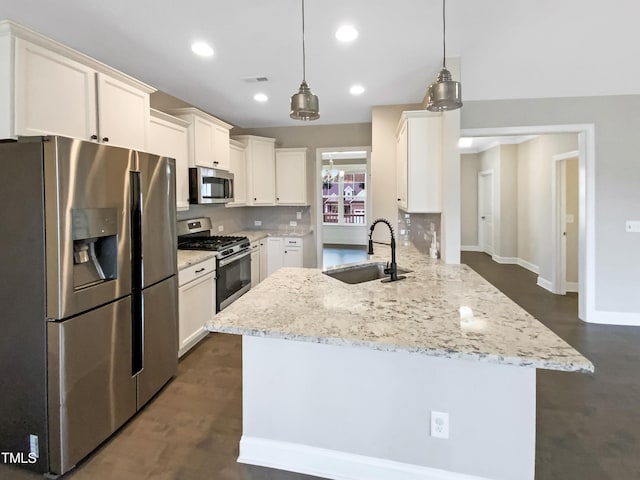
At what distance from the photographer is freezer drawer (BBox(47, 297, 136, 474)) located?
1.79 m

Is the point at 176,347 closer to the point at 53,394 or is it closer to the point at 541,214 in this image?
the point at 53,394

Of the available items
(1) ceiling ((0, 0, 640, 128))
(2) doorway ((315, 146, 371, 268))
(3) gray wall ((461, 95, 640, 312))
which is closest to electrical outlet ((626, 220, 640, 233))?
(3) gray wall ((461, 95, 640, 312))

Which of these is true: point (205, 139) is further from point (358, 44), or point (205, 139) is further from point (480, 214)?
point (480, 214)

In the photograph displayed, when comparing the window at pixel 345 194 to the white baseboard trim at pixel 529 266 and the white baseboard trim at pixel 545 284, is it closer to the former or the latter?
the white baseboard trim at pixel 529 266

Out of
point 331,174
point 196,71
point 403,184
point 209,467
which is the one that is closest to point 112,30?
point 196,71

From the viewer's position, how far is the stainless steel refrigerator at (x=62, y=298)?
1.75 meters

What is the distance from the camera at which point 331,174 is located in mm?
10922

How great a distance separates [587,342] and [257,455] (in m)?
3.43

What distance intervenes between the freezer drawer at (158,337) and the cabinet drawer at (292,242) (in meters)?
2.66

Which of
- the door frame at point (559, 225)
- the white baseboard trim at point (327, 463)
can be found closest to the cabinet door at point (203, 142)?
the white baseboard trim at point (327, 463)

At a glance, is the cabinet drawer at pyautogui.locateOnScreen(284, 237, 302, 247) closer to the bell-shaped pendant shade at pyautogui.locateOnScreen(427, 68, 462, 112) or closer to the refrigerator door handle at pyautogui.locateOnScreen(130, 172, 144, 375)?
the refrigerator door handle at pyautogui.locateOnScreen(130, 172, 144, 375)

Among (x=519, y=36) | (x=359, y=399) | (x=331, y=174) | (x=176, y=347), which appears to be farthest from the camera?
(x=331, y=174)

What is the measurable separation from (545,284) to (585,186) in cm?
227

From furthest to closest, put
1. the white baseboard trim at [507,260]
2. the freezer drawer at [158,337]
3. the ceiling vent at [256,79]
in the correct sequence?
the white baseboard trim at [507,260] < the ceiling vent at [256,79] < the freezer drawer at [158,337]
